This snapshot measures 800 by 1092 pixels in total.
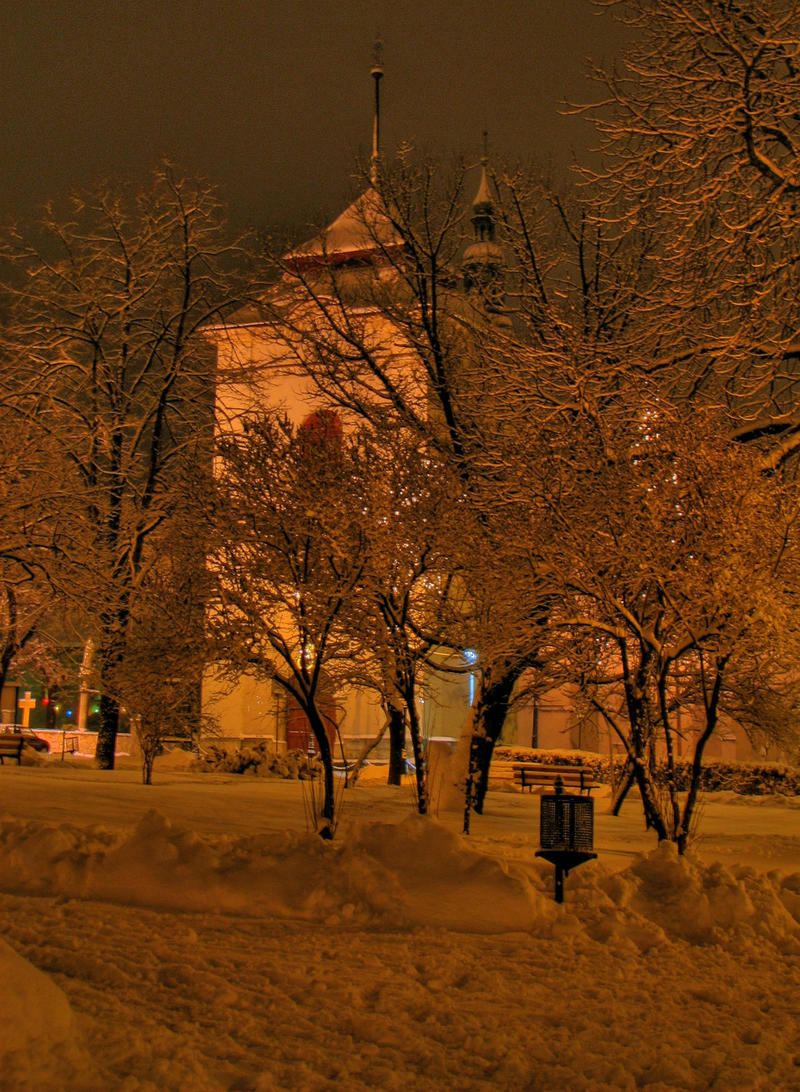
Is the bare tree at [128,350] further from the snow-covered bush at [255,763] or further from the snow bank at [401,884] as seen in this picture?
the snow bank at [401,884]

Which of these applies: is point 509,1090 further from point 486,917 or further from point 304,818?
point 304,818

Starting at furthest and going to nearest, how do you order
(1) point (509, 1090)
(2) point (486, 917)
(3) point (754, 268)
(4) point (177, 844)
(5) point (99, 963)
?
(3) point (754, 268), (4) point (177, 844), (2) point (486, 917), (5) point (99, 963), (1) point (509, 1090)

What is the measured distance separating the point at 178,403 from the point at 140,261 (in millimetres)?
3203

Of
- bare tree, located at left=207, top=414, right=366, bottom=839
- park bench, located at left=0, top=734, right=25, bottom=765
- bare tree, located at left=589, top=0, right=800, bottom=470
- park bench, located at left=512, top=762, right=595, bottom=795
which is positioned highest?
bare tree, located at left=589, top=0, right=800, bottom=470

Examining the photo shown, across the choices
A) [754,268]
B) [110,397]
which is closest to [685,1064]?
[754,268]

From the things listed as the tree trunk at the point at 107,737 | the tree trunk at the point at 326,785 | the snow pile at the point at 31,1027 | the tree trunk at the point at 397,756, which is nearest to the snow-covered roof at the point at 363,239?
the tree trunk at the point at 326,785

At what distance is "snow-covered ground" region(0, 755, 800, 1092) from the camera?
182 inches

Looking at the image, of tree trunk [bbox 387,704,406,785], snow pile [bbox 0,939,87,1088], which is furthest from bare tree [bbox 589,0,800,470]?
tree trunk [bbox 387,704,406,785]

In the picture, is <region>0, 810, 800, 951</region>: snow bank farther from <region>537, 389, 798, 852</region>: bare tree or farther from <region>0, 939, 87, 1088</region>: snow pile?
<region>0, 939, 87, 1088</region>: snow pile

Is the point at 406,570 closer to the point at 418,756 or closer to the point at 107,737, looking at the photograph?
the point at 418,756

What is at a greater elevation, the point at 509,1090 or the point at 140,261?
the point at 140,261

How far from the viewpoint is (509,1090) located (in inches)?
179

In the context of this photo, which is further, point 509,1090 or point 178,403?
point 178,403

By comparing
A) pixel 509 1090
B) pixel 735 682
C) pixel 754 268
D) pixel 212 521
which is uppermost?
pixel 754 268
